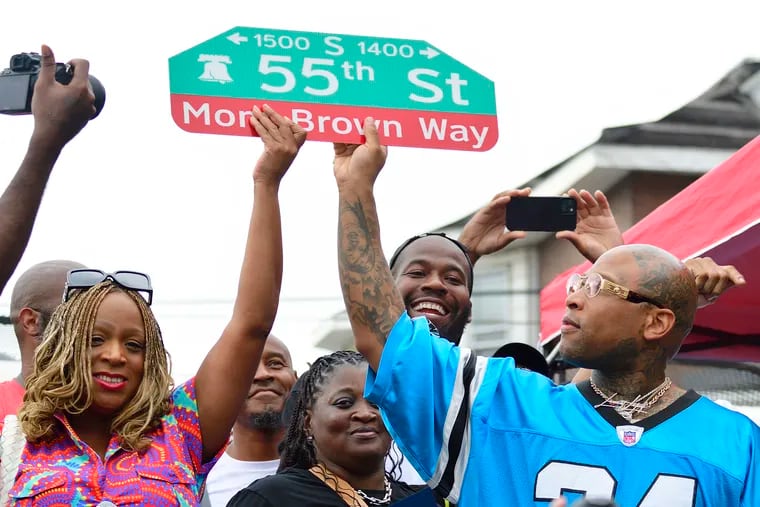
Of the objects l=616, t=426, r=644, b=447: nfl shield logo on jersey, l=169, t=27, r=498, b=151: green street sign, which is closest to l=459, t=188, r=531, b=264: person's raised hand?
l=169, t=27, r=498, b=151: green street sign

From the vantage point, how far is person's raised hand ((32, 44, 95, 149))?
288 cm

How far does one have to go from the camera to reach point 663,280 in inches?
123

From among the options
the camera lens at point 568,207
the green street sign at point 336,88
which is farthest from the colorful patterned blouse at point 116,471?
the camera lens at point 568,207

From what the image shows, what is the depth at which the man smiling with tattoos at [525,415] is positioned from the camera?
9.18 ft

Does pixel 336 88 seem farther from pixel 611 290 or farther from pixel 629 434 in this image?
pixel 629 434

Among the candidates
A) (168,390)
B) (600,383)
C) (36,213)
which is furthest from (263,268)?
(600,383)

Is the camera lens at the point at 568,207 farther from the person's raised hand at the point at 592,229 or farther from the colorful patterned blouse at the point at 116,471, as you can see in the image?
the colorful patterned blouse at the point at 116,471

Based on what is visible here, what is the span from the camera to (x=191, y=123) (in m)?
2.88

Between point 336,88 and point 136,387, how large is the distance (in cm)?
92

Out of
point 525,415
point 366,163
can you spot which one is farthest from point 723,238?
point 366,163

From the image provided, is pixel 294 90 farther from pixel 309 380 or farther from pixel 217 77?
pixel 309 380

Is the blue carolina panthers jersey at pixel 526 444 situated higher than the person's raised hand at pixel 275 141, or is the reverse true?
the person's raised hand at pixel 275 141

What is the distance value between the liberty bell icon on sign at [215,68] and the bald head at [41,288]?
1.03 metres

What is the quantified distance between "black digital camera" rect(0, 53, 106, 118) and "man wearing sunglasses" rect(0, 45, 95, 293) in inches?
2.0
